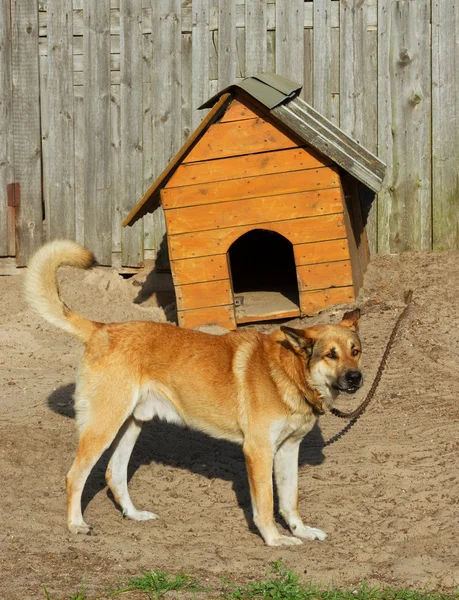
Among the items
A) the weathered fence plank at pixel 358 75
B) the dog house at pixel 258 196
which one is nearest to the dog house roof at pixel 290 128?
the dog house at pixel 258 196

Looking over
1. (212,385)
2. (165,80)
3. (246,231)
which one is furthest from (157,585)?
(165,80)

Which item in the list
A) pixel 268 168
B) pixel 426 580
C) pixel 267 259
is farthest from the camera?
pixel 267 259

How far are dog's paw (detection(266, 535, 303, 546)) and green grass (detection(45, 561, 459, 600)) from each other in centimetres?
74

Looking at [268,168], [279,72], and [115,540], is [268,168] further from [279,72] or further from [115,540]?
[115,540]

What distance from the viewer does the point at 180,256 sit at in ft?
29.7

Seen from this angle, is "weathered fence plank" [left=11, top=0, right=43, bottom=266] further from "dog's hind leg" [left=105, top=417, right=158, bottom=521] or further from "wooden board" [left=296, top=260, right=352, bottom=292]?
"dog's hind leg" [left=105, top=417, right=158, bottom=521]

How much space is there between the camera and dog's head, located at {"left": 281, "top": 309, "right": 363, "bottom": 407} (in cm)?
502

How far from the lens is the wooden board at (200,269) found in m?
9.01

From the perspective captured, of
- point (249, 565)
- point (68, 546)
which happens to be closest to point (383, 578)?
point (249, 565)

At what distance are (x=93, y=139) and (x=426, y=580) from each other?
730 cm

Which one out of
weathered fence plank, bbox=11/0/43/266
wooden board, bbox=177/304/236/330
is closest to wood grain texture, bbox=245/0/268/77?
weathered fence plank, bbox=11/0/43/266

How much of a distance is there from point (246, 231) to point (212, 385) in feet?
12.5

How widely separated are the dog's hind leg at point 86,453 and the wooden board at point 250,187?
13.4ft

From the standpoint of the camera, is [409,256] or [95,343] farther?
[409,256]
